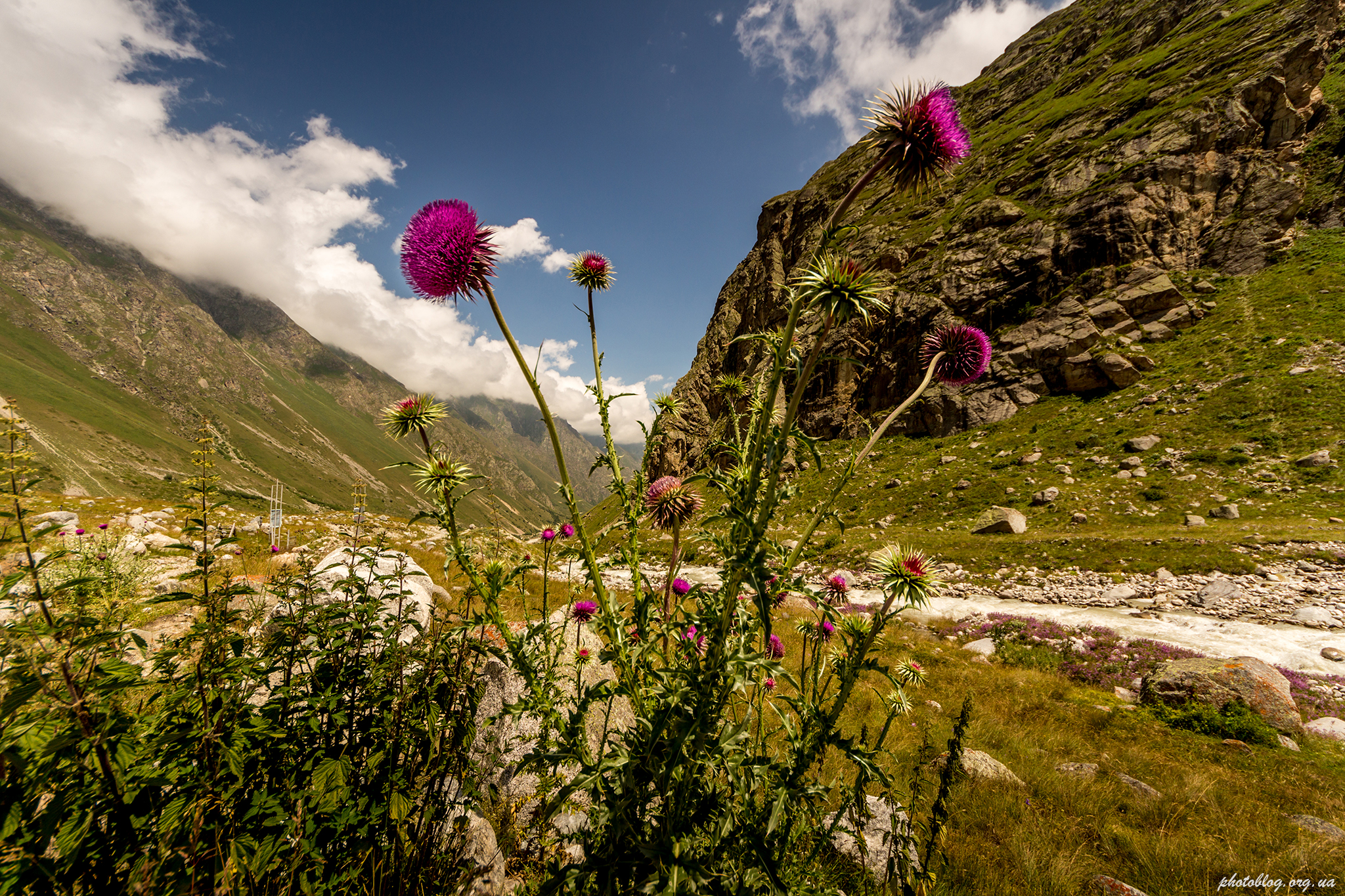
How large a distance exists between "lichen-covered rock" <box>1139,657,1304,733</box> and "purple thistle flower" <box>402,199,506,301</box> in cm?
1344

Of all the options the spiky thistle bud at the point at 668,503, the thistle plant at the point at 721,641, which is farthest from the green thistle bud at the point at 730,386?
the spiky thistle bud at the point at 668,503

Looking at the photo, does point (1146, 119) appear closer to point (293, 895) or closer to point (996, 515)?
point (996, 515)

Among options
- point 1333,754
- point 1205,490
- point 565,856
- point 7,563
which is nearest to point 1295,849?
point 1333,754

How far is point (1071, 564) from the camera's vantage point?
762 inches

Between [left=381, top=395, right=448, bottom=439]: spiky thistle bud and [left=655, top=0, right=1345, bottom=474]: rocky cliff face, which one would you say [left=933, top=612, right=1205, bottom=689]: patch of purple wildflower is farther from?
[left=655, top=0, right=1345, bottom=474]: rocky cliff face

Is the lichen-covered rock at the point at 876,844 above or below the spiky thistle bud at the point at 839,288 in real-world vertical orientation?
below

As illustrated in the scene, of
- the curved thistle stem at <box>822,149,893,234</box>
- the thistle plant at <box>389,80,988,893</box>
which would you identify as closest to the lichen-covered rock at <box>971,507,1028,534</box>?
the thistle plant at <box>389,80,988,893</box>

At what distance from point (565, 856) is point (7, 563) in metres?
15.6

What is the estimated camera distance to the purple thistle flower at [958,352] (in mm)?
4617

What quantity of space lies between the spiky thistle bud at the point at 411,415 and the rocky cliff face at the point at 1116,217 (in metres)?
25.0

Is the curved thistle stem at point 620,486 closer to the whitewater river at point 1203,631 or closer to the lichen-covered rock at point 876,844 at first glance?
the lichen-covered rock at point 876,844

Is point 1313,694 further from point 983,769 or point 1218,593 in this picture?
point 983,769

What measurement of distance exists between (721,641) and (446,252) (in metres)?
3.32

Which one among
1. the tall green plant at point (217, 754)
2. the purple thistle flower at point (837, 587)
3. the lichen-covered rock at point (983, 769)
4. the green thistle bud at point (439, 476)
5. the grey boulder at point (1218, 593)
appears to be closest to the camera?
the tall green plant at point (217, 754)
